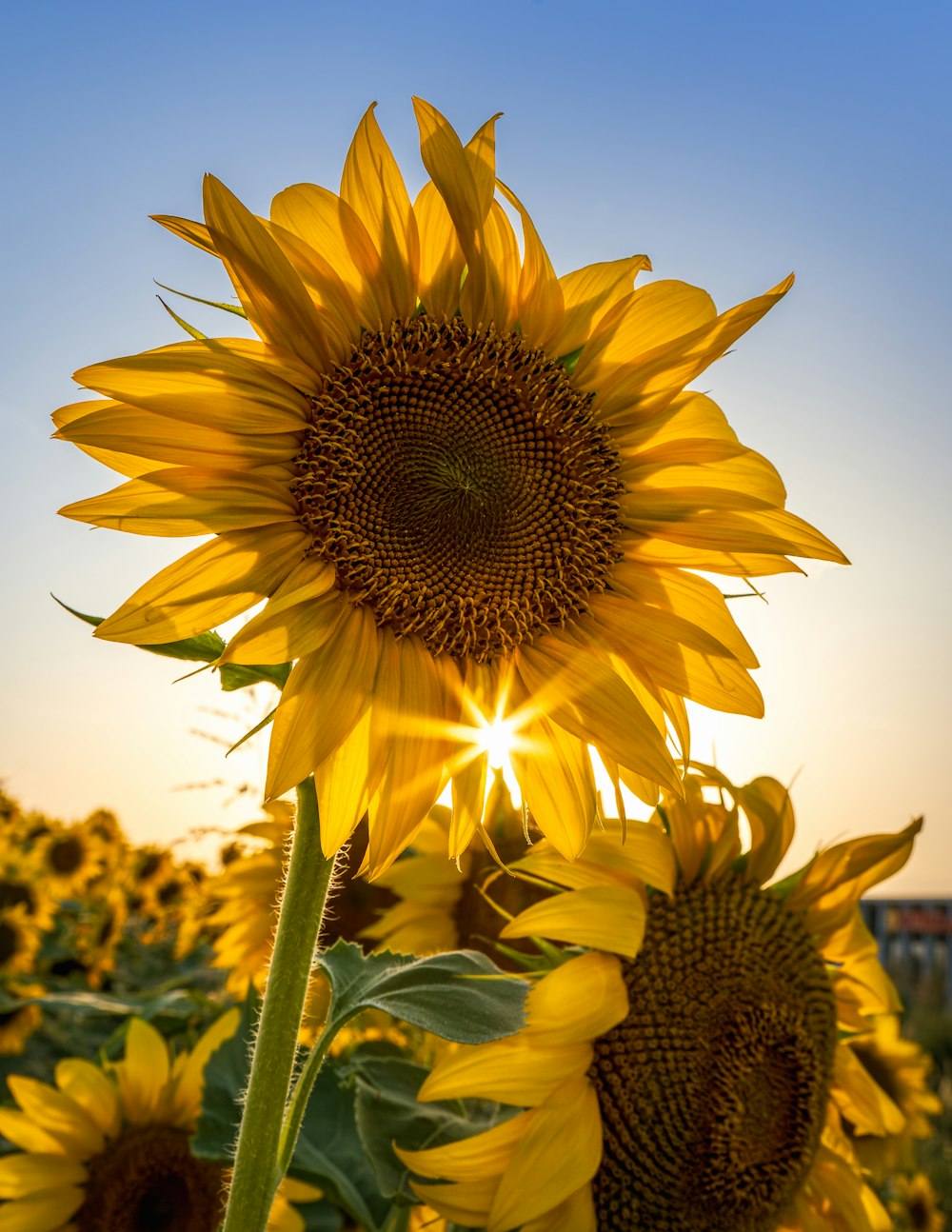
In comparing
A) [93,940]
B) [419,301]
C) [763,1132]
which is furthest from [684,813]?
[93,940]

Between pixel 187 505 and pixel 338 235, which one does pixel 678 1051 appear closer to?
pixel 187 505

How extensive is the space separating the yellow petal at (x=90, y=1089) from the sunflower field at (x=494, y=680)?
24.2 inches

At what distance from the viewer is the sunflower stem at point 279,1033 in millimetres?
1280

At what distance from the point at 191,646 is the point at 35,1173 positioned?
1724 millimetres

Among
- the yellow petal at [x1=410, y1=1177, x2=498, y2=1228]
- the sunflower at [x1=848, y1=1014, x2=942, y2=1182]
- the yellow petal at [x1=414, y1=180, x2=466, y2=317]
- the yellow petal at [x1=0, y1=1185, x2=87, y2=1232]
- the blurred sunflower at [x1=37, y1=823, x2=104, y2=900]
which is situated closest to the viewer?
the yellow petal at [x1=414, y1=180, x2=466, y2=317]

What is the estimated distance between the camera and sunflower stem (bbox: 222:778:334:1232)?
4.20 feet

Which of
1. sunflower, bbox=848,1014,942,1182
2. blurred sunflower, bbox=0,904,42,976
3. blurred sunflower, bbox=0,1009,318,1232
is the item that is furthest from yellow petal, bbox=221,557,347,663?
blurred sunflower, bbox=0,904,42,976

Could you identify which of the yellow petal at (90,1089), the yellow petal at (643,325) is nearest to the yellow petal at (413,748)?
the yellow petal at (643,325)

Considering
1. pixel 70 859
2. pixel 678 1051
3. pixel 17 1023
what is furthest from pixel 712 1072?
pixel 70 859

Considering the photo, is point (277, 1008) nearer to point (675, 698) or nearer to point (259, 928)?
point (675, 698)

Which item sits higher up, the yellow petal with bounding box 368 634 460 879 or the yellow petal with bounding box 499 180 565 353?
the yellow petal with bounding box 499 180 565 353

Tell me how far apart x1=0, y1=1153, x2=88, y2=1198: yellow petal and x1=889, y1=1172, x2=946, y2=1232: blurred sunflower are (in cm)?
446

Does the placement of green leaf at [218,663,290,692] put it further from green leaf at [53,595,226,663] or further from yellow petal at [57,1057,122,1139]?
yellow petal at [57,1057,122,1139]

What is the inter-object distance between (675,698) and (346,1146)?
3.11 feet
